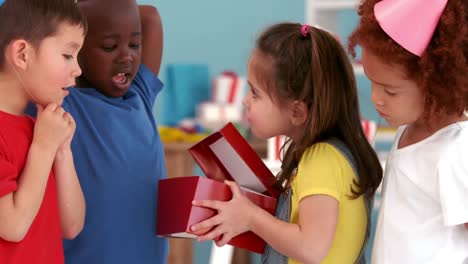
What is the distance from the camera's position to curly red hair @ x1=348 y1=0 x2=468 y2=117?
1.07 metres

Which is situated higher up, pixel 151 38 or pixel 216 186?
pixel 151 38

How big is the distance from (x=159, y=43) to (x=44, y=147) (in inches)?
16.8

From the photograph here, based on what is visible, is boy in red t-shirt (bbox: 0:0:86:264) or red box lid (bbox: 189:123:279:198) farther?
red box lid (bbox: 189:123:279:198)

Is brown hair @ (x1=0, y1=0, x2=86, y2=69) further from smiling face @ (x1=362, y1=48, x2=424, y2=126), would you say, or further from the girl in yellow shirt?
smiling face @ (x1=362, y1=48, x2=424, y2=126)

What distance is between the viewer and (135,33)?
4.23 ft

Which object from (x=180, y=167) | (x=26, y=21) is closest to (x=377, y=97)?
(x=26, y=21)

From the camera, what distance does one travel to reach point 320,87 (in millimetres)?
1243

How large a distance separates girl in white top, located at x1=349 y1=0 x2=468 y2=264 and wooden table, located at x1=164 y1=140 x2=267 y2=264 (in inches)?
67.3

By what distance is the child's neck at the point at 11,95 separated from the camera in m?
1.09

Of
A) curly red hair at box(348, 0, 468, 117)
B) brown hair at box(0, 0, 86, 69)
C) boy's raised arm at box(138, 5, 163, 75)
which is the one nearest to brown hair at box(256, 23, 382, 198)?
curly red hair at box(348, 0, 468, 117)

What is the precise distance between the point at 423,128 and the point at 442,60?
0.16 meters

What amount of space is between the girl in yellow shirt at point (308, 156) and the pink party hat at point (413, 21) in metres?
0.16

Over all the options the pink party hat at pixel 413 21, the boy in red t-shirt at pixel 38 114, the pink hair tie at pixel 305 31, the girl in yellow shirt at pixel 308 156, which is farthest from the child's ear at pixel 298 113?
the boy in red t-shirt at pixel 38 114

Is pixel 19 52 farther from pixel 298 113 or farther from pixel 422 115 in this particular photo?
pixel 422 115
